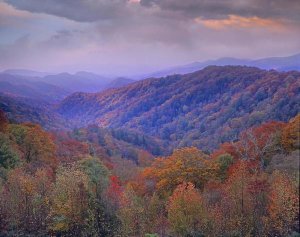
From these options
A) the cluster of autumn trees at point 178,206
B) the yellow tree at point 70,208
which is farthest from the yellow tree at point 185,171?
the yellow tree at point 70,208

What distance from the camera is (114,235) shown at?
92.0 ft

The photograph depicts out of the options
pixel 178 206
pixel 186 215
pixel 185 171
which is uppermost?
pixel 178 206

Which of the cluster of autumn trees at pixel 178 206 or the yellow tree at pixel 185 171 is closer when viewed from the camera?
the cluster of autumn trees at pixel 178 206

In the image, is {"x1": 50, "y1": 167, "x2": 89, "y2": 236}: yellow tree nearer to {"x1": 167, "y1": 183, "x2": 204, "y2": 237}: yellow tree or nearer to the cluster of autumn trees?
the cluster of autumn trees

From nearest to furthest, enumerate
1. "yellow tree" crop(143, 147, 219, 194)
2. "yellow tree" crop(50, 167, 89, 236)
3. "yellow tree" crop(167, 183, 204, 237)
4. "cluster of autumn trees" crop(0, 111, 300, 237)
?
"cluster of autumn trees" crop(0, 111, 300, 237), "yellow tree" crop(167, 183, 204, 237), "yellow tree" crop(50, 167, 89, 236), "yellow tree" crop(143, 147, 219, 194)

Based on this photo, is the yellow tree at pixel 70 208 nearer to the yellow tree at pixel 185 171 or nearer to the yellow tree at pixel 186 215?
the yellow tree at pixel 186 215

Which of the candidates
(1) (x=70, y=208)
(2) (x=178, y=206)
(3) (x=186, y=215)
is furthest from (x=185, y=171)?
(1) (x=70, y=208)

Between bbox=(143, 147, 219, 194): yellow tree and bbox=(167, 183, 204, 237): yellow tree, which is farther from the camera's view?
bbox=(143, 147, 219, 194): yellow tree

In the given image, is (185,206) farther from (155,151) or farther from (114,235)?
(155,151)

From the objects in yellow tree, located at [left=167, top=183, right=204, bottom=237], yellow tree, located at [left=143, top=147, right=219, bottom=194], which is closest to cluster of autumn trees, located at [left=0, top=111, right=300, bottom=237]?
yellow tree, located at [left=167, top=183, right=204, bottom=237]

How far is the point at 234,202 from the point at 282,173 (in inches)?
338

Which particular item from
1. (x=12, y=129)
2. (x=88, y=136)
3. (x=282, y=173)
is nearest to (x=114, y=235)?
(x=282, y=173)

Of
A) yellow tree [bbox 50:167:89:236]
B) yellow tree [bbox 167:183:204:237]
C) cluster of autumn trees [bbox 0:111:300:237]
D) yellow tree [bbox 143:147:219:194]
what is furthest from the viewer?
yellow tree [bbox 143:147:219:194]

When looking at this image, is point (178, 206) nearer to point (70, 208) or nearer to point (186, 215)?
point (186, 215)
